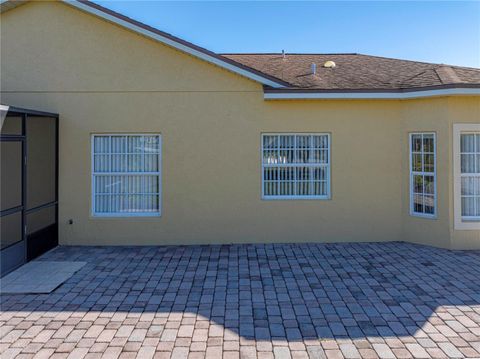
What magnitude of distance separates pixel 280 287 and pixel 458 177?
5.24m

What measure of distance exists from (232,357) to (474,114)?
25.7ft

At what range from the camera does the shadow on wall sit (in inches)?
205

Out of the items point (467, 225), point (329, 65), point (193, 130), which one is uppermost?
point (329, 65)

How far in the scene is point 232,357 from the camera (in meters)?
4.33

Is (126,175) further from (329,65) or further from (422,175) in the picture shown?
(422,175)

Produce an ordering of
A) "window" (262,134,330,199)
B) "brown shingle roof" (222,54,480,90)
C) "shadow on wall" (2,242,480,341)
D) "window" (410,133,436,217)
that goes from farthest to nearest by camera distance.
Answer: "window" (262,134,330,199) → "brown shingle roof" (222,54,480,90) → "window" (410,133,436,217) → "shadow on wall" (2,242,480,341)

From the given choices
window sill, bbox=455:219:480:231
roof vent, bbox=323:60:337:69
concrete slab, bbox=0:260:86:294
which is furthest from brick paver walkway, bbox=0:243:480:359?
roof vent, bbox=323:60:337:69

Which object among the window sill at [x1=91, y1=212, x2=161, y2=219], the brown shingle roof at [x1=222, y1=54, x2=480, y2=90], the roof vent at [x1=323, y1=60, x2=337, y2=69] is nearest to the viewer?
the brown shingle roof at [x1=222, y1=54, x2=480, y2=90]

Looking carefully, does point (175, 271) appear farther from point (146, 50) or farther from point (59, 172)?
point (146, 50)

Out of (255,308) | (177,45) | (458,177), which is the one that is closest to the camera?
(255,308)

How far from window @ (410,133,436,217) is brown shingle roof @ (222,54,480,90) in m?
1.32

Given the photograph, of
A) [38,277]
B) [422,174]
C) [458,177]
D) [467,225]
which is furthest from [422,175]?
[38,277]

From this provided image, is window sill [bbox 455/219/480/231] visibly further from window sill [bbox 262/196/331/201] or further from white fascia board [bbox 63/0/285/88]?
white fascia board [bbox 63/0/285/88]

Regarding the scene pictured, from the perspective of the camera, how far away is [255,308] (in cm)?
560
